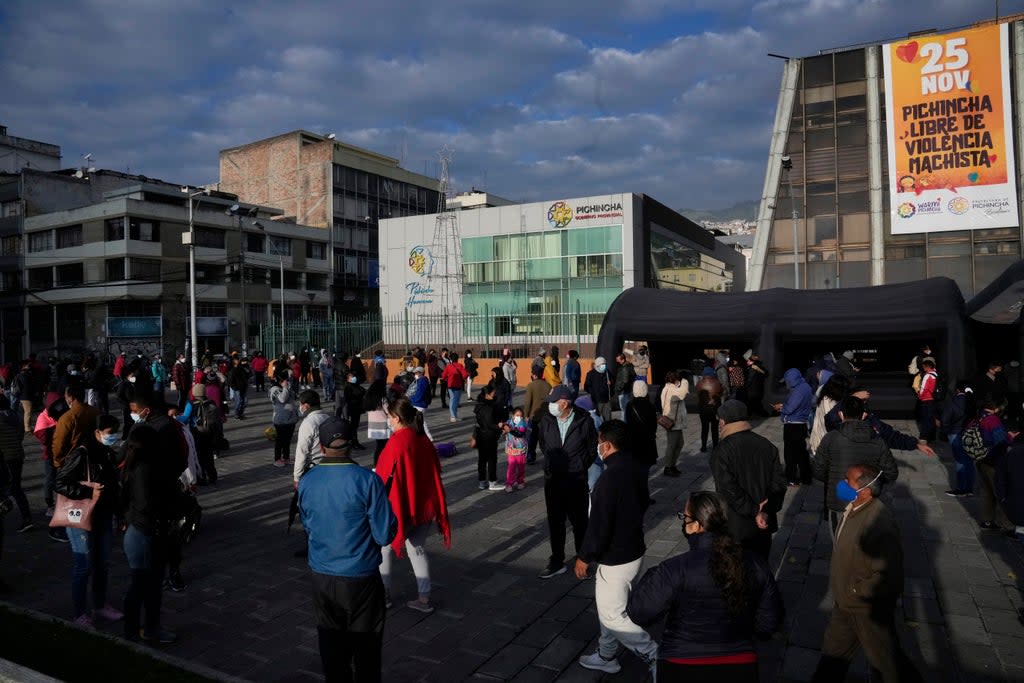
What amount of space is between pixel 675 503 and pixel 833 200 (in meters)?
30.1

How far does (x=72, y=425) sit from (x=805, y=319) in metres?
14.8

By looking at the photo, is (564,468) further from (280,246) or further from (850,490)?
(280,246)

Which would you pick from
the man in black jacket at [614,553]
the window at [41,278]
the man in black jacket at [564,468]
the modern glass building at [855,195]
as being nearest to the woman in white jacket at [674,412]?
the man in black jacket at [564,468]

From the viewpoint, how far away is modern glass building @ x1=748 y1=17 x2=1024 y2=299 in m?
31.7

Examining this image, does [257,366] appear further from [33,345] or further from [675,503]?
[33,345]

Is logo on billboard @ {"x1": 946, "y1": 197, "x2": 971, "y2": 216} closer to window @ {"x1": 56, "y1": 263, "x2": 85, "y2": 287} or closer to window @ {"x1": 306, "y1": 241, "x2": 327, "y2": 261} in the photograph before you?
window @ {"x1": 306, "y1": 241, "x2": 327, "y2": 261}

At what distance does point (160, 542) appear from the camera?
15.8 feet

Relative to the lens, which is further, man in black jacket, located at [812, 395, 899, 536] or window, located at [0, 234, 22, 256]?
window, located at [0, 234, 22, 256]

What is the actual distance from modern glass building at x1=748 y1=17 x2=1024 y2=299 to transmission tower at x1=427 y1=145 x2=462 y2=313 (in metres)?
17.5

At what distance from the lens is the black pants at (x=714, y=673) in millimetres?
2795

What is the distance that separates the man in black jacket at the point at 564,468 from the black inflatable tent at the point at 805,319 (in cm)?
1090

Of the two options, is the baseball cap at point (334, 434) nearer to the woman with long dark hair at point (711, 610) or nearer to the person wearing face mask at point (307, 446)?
A: the woman with long dark hair at point (711, 610)

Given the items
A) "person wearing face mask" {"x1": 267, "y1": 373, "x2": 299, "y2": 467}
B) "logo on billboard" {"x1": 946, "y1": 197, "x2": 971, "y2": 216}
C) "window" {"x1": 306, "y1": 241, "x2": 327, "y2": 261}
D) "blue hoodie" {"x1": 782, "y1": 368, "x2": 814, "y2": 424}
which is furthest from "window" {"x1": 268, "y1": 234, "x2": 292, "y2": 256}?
"blue hoodie" {"x1": 782, "y1": 368, "x2": 814, "y2": 424}

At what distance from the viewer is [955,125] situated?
31.6m
